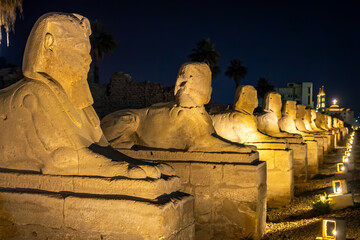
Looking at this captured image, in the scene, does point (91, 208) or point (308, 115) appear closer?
point (91, 208)

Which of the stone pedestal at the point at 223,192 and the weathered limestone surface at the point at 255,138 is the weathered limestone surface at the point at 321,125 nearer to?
the weathered limestone surface at the point at 255,138

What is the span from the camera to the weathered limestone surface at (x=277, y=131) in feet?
30.8

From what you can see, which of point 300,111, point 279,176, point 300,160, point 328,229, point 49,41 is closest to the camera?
point 49,41

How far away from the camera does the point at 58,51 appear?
3.40m

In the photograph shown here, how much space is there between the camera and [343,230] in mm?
4594

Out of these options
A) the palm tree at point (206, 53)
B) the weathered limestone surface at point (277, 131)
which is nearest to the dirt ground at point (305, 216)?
the weathered limestone surface at point (277, 131)

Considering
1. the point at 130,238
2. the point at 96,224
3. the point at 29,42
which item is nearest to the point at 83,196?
the point at 96,224

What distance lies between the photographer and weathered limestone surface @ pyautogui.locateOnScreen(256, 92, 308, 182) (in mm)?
9383

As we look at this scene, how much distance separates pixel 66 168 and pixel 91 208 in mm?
424

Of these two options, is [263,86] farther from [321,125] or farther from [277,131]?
A: [277,131]

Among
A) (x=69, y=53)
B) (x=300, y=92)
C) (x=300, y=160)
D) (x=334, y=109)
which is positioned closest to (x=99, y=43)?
(x=300, y=160)

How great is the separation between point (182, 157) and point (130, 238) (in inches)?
101

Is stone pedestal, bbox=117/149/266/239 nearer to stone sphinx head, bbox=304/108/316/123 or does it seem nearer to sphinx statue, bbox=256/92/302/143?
sphinx statue, bbox=256/92/302/143

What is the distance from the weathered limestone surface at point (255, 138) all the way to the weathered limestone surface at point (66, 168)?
13.5 ft
